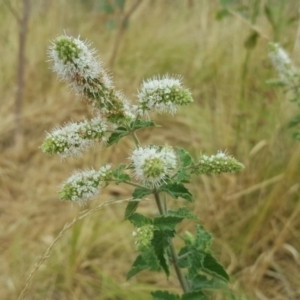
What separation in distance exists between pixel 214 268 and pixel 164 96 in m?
0.40

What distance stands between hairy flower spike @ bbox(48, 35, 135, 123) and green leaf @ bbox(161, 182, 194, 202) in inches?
5.7

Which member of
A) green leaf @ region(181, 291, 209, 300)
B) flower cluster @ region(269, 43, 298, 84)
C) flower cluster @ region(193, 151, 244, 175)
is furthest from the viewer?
flower cluster @ region(269, 43, 298, 84)

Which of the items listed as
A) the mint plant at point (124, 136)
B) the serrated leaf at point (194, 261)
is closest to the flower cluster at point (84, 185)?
the mint plant at point (124, 136)

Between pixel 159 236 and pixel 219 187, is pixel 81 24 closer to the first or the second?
pixel 219 187

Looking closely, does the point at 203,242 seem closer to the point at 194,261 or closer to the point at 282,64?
the point at 194,261

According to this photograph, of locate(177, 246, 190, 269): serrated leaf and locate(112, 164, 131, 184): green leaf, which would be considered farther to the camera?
locate(177, 246, 190, 269): serrated leaf

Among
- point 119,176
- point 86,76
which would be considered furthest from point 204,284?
point 86,76

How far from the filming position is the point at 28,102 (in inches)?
141

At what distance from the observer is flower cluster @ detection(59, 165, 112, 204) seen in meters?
1.07

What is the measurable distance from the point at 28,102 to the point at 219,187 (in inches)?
61.0

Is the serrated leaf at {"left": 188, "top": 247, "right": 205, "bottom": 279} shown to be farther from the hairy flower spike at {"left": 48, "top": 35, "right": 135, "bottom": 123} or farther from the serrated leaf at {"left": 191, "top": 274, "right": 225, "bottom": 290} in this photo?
the hairy flower spike at {"left": 48, "top": 35, "right": 135, "bottom": 123}

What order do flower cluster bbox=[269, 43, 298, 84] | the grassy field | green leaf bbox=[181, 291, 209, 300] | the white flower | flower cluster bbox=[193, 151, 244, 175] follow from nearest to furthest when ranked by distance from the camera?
1. the white flower
2. flower cluster bbox=[193, 151, 244, 175]
3. green leaf bbox=[181, 291, 209, 300]
4. flower cluster bbox=[269, 43, 298, 84]
5. the grassy field

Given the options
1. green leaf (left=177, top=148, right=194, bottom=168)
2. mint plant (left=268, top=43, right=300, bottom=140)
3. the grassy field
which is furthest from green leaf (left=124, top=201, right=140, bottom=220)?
mint plant (left=268, top=43, right=300, bottom=140)

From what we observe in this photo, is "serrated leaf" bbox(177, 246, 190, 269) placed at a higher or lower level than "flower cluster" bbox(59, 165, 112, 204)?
lower
